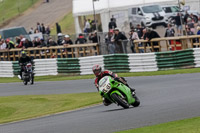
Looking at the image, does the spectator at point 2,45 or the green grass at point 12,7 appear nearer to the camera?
the spectator at point 2,45

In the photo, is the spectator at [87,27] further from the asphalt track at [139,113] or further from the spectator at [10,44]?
the asphalt track at [139,113]

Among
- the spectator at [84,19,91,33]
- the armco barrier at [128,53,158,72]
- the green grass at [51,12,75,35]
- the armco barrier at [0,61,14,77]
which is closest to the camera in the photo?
the armco barrier at [128,53,158,72]

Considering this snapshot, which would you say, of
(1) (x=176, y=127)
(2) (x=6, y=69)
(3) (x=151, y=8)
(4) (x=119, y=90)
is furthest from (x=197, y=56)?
A: (1) (x=176, y=127)

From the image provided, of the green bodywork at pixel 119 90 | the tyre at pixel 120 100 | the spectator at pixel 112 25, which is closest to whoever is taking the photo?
the tyre at pixel 120 100

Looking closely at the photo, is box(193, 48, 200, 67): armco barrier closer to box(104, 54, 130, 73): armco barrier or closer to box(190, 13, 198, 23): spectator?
box(104, 54, 130, 73): armco barrier

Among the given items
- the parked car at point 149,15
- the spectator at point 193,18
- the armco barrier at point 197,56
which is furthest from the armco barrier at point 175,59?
the parked car at point 149,15

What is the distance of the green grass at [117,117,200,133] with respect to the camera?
10109mm

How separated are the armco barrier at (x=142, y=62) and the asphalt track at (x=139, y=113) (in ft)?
14.8

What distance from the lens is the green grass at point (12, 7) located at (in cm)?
6316

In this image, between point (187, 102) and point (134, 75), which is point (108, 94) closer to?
point (187, 102)

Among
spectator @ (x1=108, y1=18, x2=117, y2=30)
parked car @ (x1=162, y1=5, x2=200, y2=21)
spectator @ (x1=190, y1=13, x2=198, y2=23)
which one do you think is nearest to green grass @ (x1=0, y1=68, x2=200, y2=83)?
spectator @ (x1=108, y1=18, x2=117, y2=30)

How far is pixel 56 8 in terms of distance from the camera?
60719 mm

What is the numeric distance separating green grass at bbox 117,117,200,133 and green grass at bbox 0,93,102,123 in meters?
6.70

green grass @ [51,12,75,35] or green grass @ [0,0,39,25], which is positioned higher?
green grass @ [0,0,39,25]
